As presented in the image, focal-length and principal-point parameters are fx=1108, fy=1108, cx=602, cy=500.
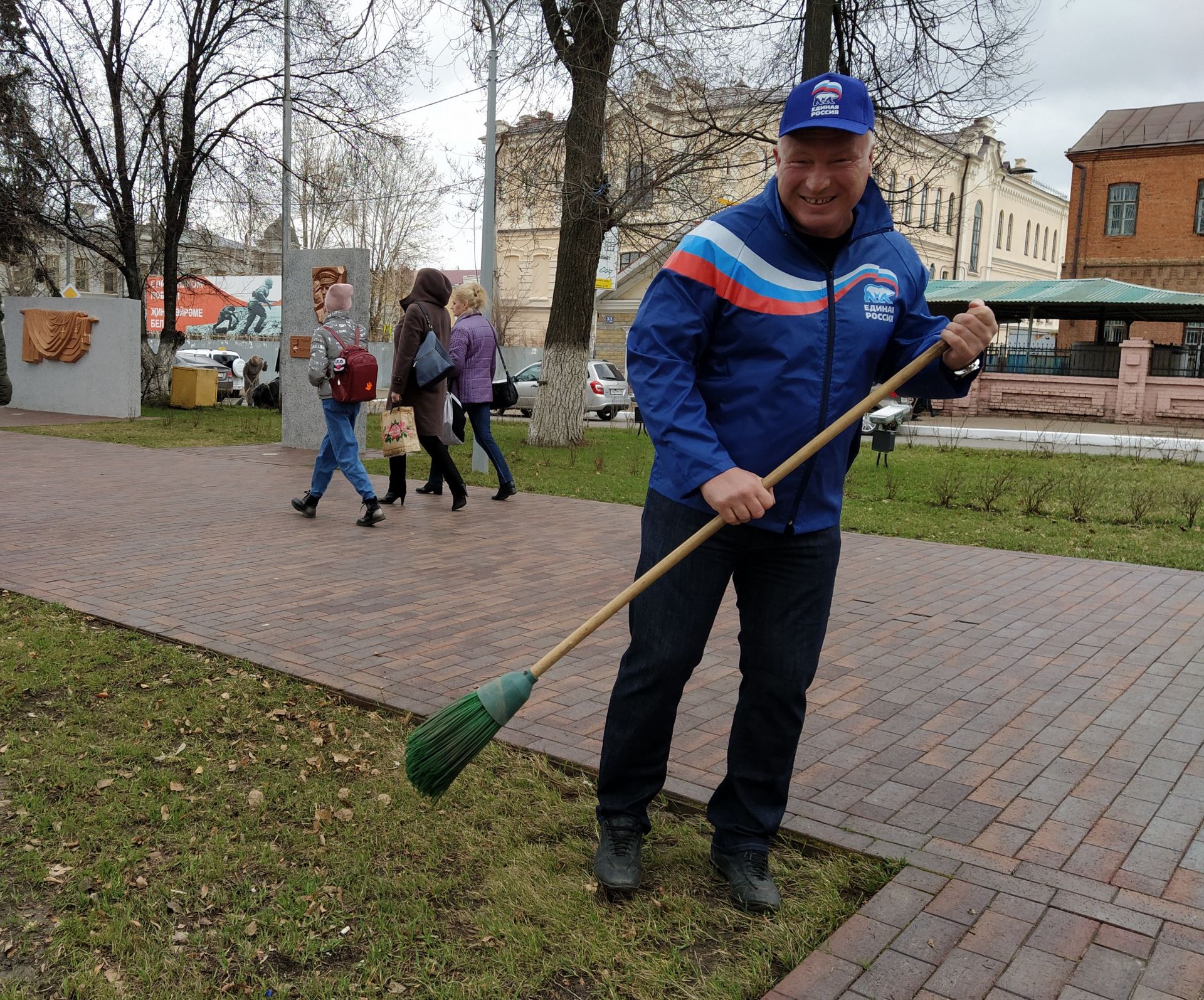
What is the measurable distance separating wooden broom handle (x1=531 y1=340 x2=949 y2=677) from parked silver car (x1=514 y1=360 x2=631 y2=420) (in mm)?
22858

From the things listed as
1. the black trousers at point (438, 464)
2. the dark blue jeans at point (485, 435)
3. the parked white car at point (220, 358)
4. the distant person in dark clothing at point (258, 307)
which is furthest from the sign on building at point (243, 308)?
the black trousers at point (438, 464)

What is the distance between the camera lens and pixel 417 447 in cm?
902

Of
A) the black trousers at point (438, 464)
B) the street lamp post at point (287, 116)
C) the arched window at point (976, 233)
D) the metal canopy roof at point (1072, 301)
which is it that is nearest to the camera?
the black trousers at point (438, 464)

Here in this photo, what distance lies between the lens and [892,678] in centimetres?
494

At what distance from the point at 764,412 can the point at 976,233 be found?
190ft

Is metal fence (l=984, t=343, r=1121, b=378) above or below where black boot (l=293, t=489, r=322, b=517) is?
above

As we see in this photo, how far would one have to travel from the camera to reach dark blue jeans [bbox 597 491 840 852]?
2789 mm

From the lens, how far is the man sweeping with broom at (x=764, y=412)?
2621 mm

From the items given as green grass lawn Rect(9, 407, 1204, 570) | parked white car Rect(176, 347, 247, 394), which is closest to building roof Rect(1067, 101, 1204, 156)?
green grass lawn Rect(9, 407, 1204, 570)

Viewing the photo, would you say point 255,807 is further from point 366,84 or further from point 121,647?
point 366,84

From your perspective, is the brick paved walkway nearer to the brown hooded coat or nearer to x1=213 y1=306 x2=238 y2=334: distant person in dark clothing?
the brown hooded coat

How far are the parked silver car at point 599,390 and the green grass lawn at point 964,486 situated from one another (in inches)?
313

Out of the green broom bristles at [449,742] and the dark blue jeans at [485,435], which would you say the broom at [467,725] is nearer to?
the green broom bristles at [449,742]

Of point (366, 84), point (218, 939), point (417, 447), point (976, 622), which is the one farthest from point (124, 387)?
point (218, 939)
